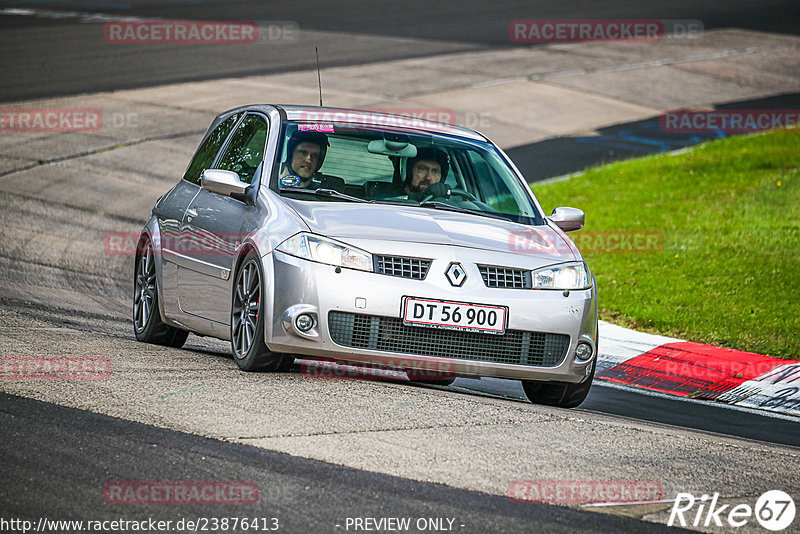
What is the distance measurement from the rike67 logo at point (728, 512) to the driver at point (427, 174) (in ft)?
10.7

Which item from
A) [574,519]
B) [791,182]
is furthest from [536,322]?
[791,182]

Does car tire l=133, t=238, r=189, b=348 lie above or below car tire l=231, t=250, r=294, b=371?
below

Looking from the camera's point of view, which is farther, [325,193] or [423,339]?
[325,193]

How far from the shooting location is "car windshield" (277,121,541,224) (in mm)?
7941

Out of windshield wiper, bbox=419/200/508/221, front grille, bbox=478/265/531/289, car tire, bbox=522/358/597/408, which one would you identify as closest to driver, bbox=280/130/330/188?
windshield wiper, bbox=419/200/508/221

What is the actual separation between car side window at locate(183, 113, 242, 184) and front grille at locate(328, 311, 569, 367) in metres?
2.50

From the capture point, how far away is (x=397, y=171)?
8.27m

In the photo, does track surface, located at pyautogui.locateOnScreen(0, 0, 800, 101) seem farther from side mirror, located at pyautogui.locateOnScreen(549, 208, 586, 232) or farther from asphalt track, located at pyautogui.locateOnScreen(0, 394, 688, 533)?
asphalt track, located at pyautogui.locateOnScreen(0, 394, 688, 533)

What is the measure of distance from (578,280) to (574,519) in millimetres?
2709

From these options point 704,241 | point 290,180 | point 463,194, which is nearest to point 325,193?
point 290,180

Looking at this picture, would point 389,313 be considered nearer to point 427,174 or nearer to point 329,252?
point 329,252

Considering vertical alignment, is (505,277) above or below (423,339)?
above

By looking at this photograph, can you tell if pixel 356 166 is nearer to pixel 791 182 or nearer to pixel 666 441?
pixel 666 441

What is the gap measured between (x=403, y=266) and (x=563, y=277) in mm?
1027
